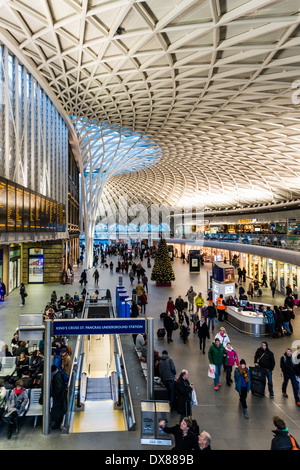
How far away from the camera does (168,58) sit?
1711 cm

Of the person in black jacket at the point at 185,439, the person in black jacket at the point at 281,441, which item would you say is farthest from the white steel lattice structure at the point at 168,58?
the person in black jacket at the point at 185,439

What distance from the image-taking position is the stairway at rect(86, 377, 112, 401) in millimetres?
9631

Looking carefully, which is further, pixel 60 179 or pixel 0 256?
pixel 60 179

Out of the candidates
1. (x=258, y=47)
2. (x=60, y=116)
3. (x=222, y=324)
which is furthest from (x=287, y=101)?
(x=60, y=116)

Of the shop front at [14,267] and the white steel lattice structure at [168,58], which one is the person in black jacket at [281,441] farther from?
the shop front at [14,267]

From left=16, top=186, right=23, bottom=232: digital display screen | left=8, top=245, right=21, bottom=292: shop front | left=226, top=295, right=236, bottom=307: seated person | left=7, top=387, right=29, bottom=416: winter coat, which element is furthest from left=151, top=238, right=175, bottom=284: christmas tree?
left=7, top=387, right=29, bottom=416: winter coat

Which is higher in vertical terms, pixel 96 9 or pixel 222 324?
pixel 96 9

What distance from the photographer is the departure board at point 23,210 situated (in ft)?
39.5

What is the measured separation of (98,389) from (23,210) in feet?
28.7

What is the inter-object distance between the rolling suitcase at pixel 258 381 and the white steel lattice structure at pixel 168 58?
12.7 m

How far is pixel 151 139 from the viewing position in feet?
133

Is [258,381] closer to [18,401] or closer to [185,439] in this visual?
[185,439]

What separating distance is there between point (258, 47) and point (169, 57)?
16.1 feet

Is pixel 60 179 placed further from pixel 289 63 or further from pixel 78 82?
pixel 289 63
